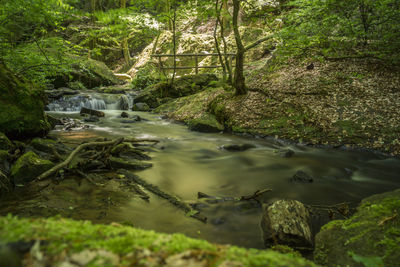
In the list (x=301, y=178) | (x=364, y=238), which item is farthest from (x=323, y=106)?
(x=364, y=238)

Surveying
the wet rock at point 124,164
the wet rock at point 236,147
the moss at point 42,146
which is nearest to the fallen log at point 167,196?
the wet rock at point 124,164

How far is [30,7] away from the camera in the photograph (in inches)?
213

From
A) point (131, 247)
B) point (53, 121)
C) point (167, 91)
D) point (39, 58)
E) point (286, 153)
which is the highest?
point (39, 58)

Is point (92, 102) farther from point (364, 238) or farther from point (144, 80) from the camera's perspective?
point (364, 238)

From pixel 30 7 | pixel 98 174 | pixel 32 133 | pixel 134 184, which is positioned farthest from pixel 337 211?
pixel 30 7

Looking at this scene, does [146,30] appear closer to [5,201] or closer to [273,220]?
[5,201]

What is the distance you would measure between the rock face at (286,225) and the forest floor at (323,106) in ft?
16.6

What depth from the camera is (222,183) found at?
4.75m

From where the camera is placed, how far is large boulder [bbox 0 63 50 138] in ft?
17.8

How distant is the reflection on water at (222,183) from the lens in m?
3.15

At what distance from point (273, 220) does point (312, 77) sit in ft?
28.1

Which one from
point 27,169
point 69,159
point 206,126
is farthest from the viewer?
point 206,126

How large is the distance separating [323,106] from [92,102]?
13155 mm

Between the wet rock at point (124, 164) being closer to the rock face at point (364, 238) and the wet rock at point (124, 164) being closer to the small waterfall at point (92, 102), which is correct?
the rock face at point (364, 238)
